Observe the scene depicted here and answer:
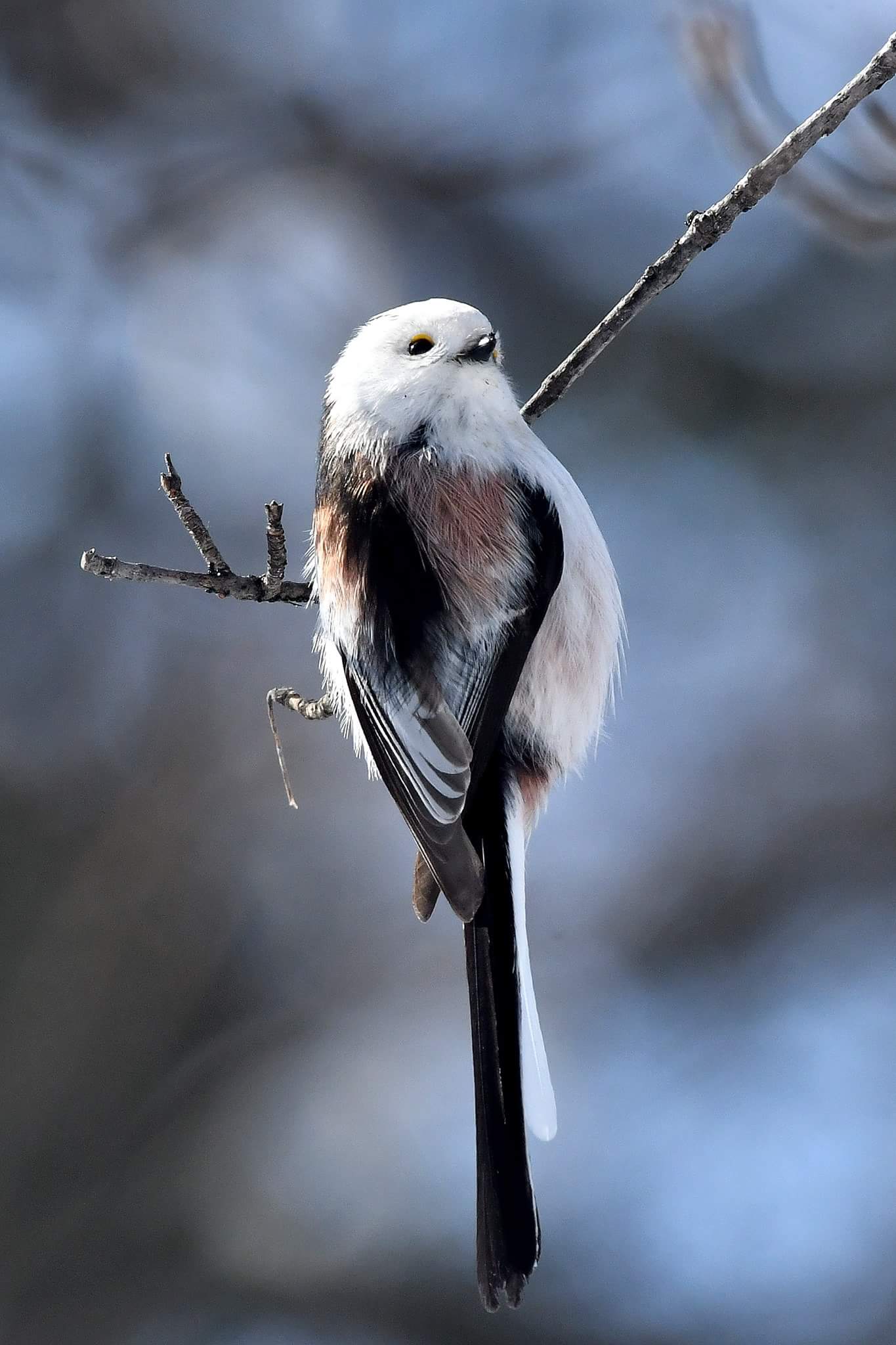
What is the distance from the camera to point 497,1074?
126 centimetres

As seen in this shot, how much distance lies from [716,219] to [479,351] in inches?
12.6

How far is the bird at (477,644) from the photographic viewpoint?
4.10 feet

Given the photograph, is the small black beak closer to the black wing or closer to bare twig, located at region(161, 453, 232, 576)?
the black wing

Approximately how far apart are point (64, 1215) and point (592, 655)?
7.43ft

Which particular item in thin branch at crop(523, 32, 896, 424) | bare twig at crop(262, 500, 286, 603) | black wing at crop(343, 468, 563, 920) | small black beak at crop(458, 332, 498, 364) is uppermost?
small black beak at crop(458, 332, 498, 364)

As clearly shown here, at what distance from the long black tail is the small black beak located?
0.47 metres

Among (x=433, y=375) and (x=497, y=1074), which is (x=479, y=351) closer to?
(x=433, y=375)

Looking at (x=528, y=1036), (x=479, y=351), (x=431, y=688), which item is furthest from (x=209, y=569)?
(x=528, y=1036)

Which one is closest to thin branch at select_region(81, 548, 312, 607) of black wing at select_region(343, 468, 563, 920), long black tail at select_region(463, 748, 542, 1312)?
black wing at select_region(343, 468, 563, 920)

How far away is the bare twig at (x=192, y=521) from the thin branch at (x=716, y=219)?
0.41 m

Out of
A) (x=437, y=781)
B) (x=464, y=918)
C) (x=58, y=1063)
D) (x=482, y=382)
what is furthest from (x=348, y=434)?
(x=58, y=1063)

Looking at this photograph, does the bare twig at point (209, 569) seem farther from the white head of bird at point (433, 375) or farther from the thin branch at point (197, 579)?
the white head of bird at point (433, 375)

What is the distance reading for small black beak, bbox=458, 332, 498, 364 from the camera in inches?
55.9

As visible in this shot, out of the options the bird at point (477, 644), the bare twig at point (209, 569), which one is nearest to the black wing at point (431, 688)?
the bird at point (477, 644)
